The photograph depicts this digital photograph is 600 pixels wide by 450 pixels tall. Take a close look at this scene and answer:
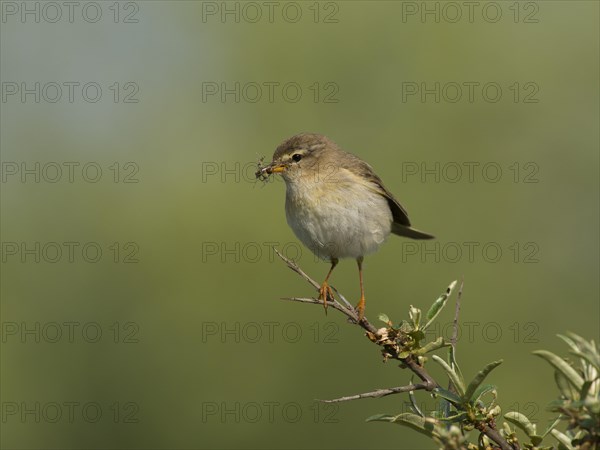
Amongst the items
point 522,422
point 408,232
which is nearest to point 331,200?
point 408,232

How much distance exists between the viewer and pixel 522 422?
263 centimetres

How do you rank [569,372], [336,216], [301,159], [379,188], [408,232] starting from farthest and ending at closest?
[408,232], [379,188], [301,159], [336,216], [569,372]

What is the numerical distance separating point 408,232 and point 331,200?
1292 millimetres

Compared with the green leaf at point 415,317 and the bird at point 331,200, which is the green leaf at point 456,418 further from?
the bird at point 331,200

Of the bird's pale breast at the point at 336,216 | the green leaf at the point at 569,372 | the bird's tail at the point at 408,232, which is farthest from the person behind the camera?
the bird's tail at the point at 408,232

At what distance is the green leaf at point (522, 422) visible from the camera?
262 centimetres

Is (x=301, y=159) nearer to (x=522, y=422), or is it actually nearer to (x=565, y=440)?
(x=522, y=422)

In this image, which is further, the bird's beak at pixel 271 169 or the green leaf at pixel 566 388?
the bird's beak at pixel 271 169

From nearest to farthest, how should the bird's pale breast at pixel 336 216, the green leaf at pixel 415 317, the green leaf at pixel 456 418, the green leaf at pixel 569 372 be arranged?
the green leaf at pixel 569 372
the green leaf at pixel 456 418
the green leaf at pixel 415 317
the bird's pale breast at pixel 336 216

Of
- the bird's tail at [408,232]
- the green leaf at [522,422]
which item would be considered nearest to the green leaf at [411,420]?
the green leaf at [522,422]

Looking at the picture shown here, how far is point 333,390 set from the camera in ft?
35.3

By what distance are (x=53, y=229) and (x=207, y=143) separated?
3.18 m

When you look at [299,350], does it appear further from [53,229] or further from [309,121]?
[53,229]

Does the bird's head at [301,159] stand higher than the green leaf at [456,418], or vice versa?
the bird's head at [301,159]
